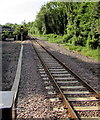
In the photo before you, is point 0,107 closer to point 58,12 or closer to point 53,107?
point 53,107

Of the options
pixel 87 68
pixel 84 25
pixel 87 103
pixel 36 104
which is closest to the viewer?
pixel 36 104

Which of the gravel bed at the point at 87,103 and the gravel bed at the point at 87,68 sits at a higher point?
the gravel bed at the point at 87,68

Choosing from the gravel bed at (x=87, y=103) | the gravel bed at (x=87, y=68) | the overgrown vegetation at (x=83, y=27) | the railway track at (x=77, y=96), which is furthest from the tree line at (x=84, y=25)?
the gravel bed at (x=87, y=103)

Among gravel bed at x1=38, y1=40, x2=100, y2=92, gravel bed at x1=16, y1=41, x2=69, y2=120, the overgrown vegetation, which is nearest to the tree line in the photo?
the overgrown vegetation

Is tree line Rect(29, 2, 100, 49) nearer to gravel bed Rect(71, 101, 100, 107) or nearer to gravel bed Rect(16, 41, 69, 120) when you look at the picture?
gravel bed Rect(16, 41, 69, 120)

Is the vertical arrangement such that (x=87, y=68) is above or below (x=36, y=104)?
above

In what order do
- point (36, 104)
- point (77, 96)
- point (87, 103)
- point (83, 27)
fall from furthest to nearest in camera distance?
point (83, 27) < point (77, 96) < point (87, 103) < point (36, 104)

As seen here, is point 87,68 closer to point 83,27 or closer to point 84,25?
point 84,25

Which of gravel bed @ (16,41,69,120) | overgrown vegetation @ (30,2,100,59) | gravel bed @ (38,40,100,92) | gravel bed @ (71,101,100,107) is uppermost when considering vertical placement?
overgrown vegetation @ (30,2,100,59)

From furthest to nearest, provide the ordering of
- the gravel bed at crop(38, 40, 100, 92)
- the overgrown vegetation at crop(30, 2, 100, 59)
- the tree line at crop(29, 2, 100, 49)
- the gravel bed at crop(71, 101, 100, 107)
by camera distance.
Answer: the tree line at crop(29, 2, 100, 49)
the overgrown vegetation at crop(30, 2, 100, 59)
the gravel bed at crop(38, 40, 100, 92)
the gravel bed at crop(71, 101, 100, 107)

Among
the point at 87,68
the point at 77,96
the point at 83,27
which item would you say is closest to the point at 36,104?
the point at 77,96

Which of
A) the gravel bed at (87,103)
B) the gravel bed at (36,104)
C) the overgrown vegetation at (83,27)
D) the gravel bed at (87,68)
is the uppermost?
the overgrown vegetation at (83,27)

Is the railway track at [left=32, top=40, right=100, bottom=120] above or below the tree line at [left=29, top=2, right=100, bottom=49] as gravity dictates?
below

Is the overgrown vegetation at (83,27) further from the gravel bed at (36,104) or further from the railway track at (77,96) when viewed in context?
the gravel bed at (36,104)
